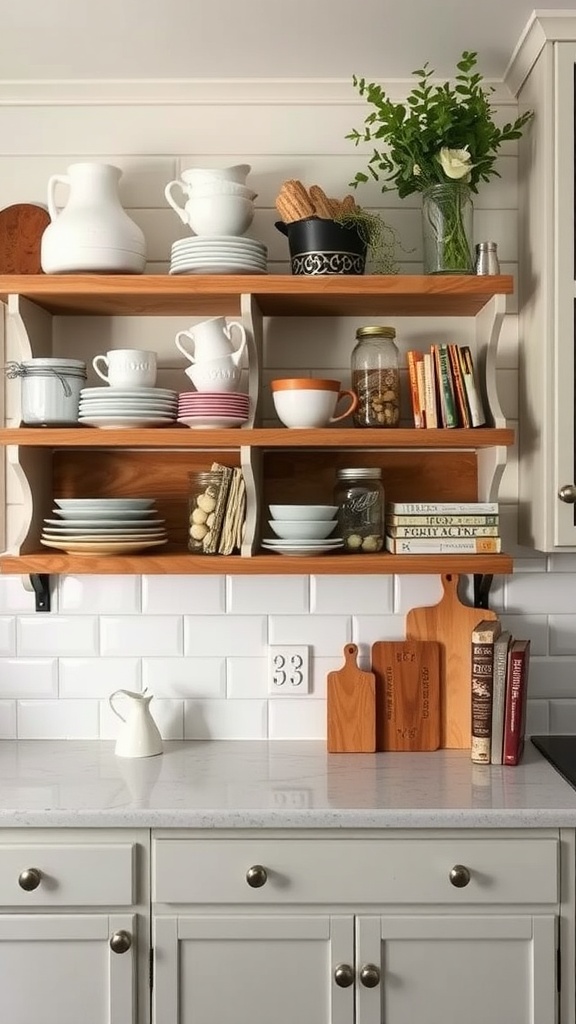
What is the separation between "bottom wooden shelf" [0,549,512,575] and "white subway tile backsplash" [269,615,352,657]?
0.92 feet

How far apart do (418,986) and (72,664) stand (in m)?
1.02

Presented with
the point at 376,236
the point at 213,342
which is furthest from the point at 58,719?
the point at 376,236

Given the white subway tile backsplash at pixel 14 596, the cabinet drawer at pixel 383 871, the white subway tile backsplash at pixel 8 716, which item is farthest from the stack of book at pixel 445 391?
the white subway tile backsplash at pixel 8 716

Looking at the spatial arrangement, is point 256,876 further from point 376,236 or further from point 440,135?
point 440,135

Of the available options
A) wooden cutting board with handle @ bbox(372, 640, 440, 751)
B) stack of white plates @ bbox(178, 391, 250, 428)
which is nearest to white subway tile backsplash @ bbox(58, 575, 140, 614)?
stack of white plates @ bbox(178, 391, 250, 428)

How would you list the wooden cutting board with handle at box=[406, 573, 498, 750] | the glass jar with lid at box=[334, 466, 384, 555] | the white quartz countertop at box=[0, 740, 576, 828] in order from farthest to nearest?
the wooden cutting board with handle at box=[406, 573, 498, 750], the glass jar with lid at box=[334, 466, 384, 555], the white quartz countertop at box=[0, 740, 576, 828]

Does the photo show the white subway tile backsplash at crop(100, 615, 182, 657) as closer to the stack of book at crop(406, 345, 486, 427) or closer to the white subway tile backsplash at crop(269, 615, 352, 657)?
the white subway tile backsplash at crop(269, 615, 352, 657)

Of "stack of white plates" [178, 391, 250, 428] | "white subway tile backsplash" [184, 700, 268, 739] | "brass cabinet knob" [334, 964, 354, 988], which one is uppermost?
"stack of white plates" [178, 391, 250, 428]

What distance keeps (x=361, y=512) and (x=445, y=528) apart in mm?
179

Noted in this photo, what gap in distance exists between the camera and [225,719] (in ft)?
7.66

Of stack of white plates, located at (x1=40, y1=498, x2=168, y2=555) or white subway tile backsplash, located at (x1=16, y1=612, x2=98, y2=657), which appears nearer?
stack of white plates, located at (x1=40, y1=498, x2=168, y2=555)

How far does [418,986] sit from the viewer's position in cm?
184

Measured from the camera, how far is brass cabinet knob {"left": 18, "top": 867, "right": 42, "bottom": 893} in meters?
1.83

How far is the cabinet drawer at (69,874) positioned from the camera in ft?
6.04
